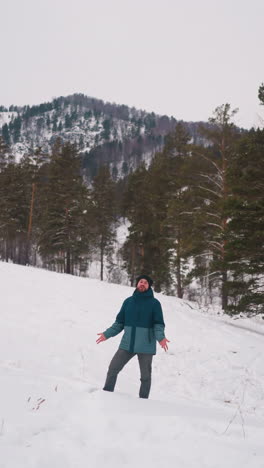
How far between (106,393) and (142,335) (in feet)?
3.44

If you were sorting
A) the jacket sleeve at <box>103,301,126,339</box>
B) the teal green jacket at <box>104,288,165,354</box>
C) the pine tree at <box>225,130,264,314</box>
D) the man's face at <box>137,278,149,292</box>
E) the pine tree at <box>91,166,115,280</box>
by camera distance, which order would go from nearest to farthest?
the teal green jacket at <box>104,288,165,354</box>
the man's face at <box>137,278,149,292</box>
the jacket sleeve at <box>103,301,126,339</box>
the pine tree at <box>225,130,264,314</box>
the pine tree at <box>91,166,115,280</box>

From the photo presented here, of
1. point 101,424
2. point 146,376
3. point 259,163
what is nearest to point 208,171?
point 259,163

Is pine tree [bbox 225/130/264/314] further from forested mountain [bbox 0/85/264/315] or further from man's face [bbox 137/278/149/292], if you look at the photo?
Result: man's face [bbox 137/278/149/292]

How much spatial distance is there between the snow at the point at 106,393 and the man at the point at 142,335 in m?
0.47

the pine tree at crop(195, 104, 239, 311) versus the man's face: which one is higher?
the pine tree at crop(195, 104, 239, 311)

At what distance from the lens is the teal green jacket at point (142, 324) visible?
4.74 meters

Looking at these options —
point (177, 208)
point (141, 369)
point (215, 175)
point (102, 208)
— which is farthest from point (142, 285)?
point (102, 208)

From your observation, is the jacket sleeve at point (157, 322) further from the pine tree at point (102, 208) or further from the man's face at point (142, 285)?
the pine tree at point (102, 208)

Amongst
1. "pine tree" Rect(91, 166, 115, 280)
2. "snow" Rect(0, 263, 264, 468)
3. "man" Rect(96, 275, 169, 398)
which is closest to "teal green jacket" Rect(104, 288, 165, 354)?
"man" Rect(96, 275, 169, 398)

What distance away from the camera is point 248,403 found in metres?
6.69

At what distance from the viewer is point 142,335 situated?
187 inches

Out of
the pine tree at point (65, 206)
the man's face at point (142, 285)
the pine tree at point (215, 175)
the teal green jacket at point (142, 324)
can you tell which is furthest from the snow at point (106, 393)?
the pine tree at point (65, 206)

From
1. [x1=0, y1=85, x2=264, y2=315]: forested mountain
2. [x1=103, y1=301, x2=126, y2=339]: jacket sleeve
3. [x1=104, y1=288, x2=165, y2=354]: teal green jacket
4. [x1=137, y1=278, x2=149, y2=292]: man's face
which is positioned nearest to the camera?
[x1=104, y1=288, x2=165, y2=354]: teal green jacket

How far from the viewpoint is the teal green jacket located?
4738mm
